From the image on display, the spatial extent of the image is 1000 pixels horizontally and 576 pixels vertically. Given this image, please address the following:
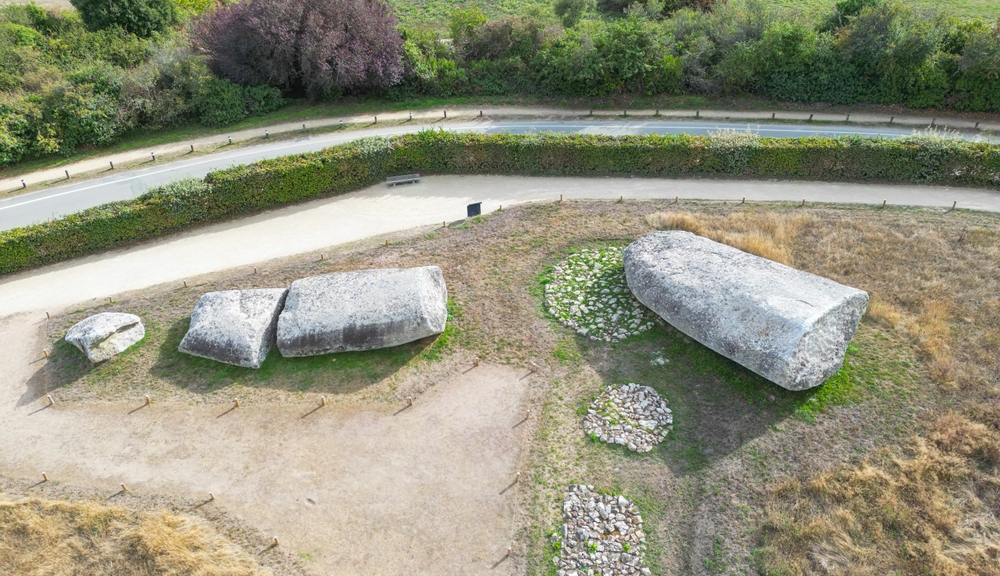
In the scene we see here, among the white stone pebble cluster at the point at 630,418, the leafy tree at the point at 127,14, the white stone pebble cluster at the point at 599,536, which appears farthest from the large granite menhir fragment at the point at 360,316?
the leafy tree at the point at 127,14

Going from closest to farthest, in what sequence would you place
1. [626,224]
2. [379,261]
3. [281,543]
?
[281,543]
[379,261]
[626,224]

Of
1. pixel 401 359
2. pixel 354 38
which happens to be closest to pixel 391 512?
pixel 401 359

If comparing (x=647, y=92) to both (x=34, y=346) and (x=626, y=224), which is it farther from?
(x=34, y=346)

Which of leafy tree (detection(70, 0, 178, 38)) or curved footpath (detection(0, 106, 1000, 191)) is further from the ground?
leafy tree (detection(70, 0, 178, 38))

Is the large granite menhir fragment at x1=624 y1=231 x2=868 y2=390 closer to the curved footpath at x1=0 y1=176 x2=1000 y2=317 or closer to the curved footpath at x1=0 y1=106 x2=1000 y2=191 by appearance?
the curved footpath at x1=0 y1=176 x2=1000 y2=317

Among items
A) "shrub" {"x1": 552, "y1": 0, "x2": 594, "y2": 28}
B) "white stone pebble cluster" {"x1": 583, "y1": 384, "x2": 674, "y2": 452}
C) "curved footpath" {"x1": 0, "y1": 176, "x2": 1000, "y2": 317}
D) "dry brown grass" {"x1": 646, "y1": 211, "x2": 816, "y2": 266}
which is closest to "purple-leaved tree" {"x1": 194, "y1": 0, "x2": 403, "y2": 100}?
"curved footpath" {"x1": 0, "y1": 176, "x2": 1000, "y2": 317}

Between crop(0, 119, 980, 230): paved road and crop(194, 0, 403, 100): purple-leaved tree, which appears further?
crop(194, 0, 403, 100): purple-leaved tree
